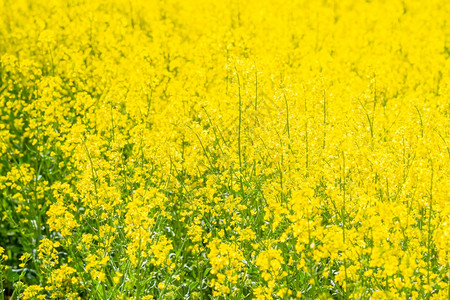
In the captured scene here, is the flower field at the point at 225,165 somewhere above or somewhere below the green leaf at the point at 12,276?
above

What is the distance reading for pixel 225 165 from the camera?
4.31 m

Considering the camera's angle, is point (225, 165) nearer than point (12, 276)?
Yes

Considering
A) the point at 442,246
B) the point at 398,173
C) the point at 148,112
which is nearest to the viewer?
the point at 442,246

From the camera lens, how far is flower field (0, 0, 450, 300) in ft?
10.9

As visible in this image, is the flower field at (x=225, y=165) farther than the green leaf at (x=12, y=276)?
No

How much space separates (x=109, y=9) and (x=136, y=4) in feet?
1.75

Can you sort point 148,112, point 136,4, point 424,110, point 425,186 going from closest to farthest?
1. point 425,186
2. point 424,110
3. point 148,112
4. point 136,4

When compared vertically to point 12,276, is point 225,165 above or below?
above

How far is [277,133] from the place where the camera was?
13.8 feet

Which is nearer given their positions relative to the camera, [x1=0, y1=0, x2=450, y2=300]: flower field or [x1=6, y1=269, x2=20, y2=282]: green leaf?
[x1=0, y1=0, x2=450, y2=300]: flower field

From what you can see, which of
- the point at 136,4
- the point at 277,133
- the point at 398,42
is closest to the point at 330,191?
the point at 277,133

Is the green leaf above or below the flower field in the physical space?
below

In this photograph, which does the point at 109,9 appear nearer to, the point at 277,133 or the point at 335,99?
the point at 335,99

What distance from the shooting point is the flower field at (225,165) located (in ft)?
10.9
